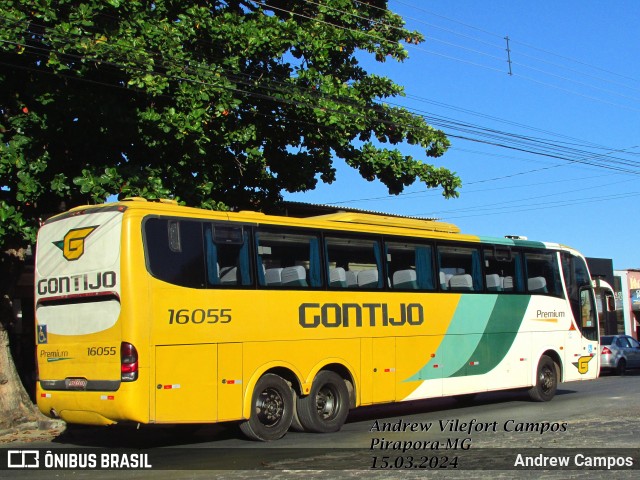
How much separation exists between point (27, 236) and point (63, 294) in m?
2.35

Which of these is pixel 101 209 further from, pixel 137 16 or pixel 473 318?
pixel 473 318

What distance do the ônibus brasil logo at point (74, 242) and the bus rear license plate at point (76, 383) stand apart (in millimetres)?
1741

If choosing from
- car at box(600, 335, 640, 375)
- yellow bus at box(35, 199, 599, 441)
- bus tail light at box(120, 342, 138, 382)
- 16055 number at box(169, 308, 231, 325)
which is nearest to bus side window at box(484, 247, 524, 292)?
yellow bus at box(35, 199, 599, 441)

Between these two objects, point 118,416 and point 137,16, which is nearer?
point 118,416

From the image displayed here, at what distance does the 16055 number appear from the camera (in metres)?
11.7

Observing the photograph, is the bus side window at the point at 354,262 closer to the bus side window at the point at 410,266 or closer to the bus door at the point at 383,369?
the bus side window at the point at 410,266

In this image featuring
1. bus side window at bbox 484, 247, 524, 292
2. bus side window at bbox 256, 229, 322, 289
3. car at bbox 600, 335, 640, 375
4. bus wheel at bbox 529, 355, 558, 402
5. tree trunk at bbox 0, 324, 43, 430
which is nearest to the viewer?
bus side window at bbox 256, 229, 322, 289

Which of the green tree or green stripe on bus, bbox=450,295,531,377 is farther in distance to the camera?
green stripe on bus, bbox=450,295,531,377

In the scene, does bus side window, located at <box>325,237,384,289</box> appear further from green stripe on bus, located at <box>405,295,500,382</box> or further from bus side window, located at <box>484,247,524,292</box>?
bus side window, located at <box>484,247,524,292</box>

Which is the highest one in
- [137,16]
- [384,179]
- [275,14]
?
[275,14]

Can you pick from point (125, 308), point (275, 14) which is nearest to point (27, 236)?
point (125, 308)

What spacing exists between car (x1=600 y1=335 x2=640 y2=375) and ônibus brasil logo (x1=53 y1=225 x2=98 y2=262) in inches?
993

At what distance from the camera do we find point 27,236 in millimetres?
14023

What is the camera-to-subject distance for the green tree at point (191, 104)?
13.8m
